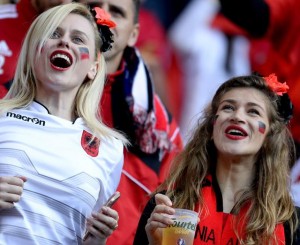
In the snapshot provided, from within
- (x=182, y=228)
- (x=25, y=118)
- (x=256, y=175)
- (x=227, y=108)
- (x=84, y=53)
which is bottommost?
(x=256, y=175)

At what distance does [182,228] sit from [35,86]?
2.91ft

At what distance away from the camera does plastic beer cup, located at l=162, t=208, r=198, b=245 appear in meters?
4.41

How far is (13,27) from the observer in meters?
5.87

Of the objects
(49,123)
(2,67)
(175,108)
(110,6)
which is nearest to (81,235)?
(49,123)

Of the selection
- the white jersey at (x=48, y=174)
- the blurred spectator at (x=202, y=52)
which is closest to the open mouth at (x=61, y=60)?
the white jersey at (x=48, y=174)

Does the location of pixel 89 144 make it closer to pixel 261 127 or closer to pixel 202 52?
pixel 261 127

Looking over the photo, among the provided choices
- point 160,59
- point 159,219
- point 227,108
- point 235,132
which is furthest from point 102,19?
point 160,59

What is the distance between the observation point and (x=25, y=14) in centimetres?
588

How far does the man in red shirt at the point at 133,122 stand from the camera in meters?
5.93

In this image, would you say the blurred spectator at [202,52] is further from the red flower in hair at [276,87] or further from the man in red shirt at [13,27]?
the red flower in hair at [276,87]

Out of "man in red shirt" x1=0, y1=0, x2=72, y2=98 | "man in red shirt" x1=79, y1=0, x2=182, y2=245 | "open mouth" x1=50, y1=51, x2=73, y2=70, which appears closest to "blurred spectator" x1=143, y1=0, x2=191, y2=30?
"man in red shirt" x1=79, y1=0, x2=182, y2=245

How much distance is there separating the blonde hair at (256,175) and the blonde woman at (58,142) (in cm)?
34

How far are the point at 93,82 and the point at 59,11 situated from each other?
0.34 m

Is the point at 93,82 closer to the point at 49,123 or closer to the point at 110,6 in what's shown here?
the point at 49,123
